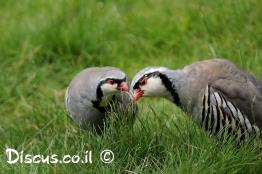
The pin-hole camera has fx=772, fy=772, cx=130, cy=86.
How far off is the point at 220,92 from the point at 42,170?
4.01 ft

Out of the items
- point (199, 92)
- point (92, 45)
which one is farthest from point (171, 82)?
Result: point (92, 45)

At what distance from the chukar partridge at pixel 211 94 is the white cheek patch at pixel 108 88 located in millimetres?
133

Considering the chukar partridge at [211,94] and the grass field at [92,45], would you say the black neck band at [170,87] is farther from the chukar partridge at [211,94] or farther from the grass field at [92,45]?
the grass field at [92,45]

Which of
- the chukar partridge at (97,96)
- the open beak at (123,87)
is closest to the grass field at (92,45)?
the chukar partridge at (97,96)

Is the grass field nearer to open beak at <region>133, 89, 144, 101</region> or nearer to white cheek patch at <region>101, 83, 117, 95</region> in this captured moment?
open beak at <region>133, 89, 144, 101</region>

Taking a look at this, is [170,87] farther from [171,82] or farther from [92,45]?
[92,45]

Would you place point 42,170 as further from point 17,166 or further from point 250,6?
point 250,6

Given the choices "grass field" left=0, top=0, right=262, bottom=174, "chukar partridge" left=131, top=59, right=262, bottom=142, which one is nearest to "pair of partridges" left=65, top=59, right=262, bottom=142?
"chukar partridge" left=131, top=59, right=262, bottom=142

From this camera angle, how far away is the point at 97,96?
4746mm

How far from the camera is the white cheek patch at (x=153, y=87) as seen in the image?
4.68 meters

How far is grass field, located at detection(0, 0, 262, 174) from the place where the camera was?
544 cm

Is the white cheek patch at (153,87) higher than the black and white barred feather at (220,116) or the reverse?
higher

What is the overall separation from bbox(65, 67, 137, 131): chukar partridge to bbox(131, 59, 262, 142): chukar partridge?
100 mm

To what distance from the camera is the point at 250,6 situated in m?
6.49
